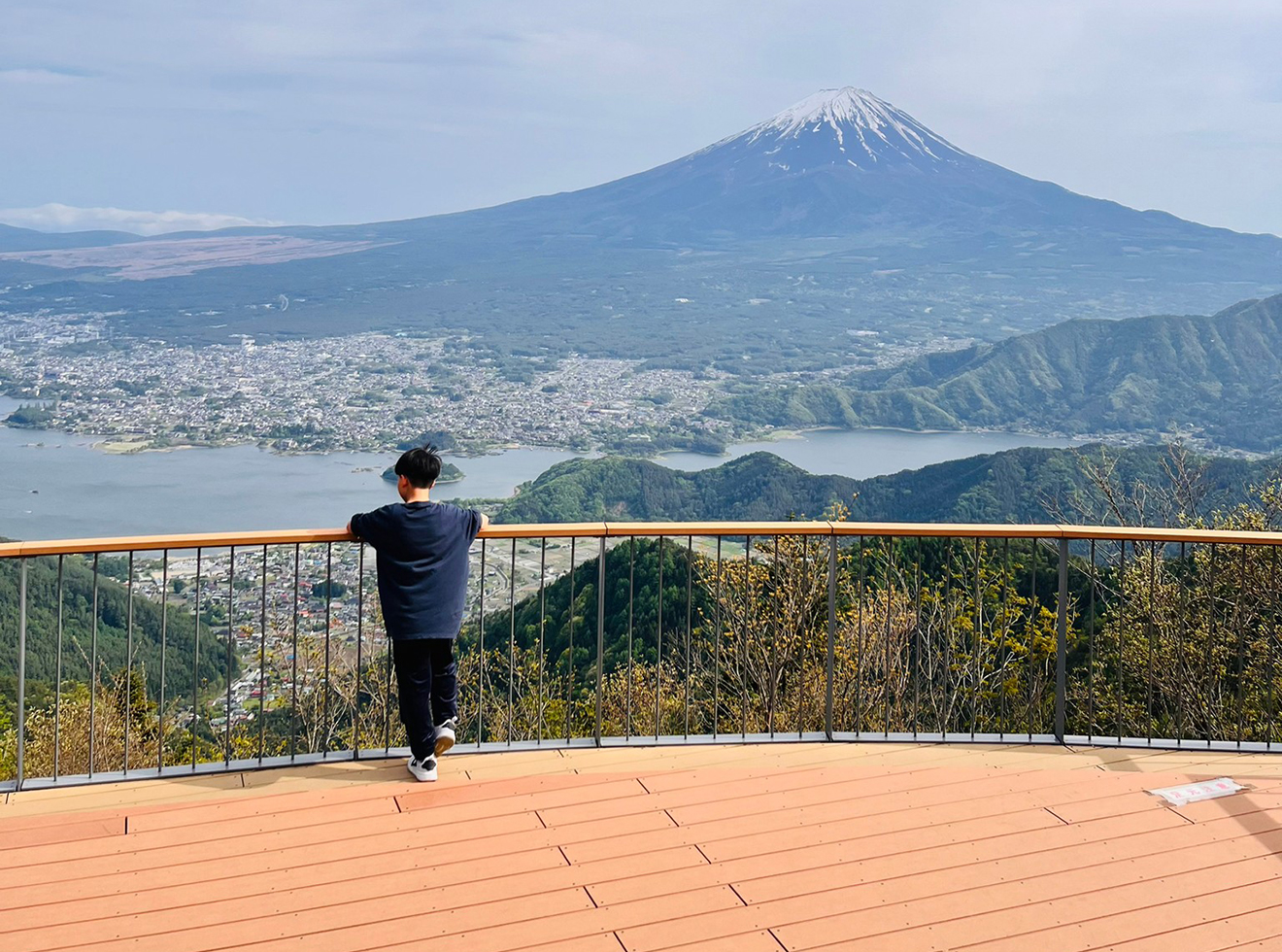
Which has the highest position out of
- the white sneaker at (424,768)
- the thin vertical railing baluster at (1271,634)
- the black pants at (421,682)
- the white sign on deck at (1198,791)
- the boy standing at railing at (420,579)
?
the boy standing at railing at (420,579)

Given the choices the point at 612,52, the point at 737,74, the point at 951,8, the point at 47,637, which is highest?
the point at 737,74

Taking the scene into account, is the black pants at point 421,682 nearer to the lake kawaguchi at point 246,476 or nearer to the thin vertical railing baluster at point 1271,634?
the thin vertical railing baluster at point 1271,634

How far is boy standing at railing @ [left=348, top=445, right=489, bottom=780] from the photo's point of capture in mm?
3801

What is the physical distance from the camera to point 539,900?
9.77ft

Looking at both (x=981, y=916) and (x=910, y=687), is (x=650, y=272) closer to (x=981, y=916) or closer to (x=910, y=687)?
(x=910, y=687)

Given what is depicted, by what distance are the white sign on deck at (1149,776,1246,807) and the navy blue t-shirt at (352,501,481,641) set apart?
2527 millimetres

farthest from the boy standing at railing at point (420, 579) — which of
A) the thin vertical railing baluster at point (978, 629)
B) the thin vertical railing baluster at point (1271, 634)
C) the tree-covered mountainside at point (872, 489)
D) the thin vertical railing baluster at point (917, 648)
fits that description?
the tree-covered mountainside at point (872, 489)

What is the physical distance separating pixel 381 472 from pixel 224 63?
14527 cm

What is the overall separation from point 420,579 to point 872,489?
51.3 meters

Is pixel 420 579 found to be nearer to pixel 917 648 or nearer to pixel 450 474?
pixel 917 648

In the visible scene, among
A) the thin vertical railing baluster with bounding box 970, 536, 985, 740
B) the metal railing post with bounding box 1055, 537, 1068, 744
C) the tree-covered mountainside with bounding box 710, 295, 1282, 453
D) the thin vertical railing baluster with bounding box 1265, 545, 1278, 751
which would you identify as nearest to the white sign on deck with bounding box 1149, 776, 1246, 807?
the metal railing post with bounding box 1055, 537, 1068, 744

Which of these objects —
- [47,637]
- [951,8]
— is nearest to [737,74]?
[951,8]

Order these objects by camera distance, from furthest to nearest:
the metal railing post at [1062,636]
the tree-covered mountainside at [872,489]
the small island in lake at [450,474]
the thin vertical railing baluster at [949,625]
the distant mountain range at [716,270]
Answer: the distant mountain range at [716,270] → the small island in lake at [450,474] → the tree-covered mountainside at [872,489] → the thin vertical railing baluster at [949,625] → the metal railing post at [1062,636]

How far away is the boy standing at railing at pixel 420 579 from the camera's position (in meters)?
3.80
